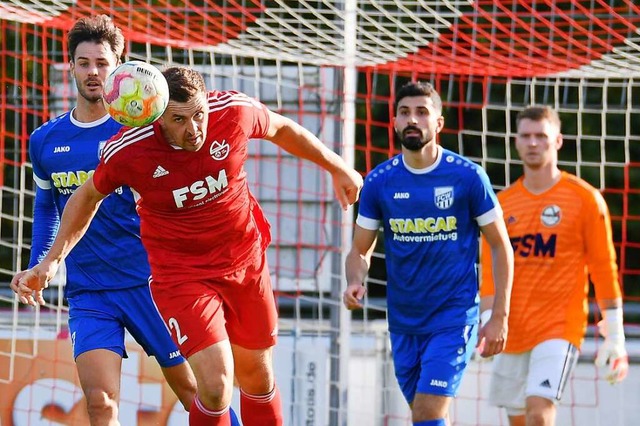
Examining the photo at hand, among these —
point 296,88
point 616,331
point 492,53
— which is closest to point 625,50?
point 492,53

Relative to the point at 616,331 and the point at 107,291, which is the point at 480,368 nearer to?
the point at 616,331

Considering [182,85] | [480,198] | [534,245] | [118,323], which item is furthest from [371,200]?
[182,85]

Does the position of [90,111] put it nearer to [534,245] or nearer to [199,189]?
[199,189]

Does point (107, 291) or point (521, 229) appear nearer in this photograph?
point (107, 291)

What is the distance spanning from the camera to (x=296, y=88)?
9.09 metres

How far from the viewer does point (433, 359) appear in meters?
6.53

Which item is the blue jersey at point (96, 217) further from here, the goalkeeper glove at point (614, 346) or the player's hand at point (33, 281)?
the goalkeeper glove at point (614, 346)

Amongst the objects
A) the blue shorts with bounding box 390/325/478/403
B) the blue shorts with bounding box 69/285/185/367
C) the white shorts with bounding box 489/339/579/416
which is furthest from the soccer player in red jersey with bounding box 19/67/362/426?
the white shorts with bounding box 489/339/579/416

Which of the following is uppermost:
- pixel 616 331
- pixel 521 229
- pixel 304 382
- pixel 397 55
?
pixel 397 55

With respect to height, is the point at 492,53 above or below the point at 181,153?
above

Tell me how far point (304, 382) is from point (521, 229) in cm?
194

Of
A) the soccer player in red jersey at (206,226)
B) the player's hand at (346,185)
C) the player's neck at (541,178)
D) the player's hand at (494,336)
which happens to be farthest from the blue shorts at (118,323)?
the player's neck at (541,178)

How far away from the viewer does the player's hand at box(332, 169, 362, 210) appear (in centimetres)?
588

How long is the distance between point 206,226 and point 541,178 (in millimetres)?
2688
